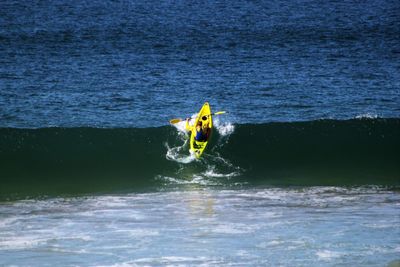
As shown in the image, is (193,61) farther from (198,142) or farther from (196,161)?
(196,161)

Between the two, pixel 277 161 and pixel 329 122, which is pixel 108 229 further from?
pixel 329 122

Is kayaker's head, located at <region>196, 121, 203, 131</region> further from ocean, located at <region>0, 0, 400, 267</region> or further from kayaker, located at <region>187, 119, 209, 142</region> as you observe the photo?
ocean, located at <region>0, 0, 400, 267</region>

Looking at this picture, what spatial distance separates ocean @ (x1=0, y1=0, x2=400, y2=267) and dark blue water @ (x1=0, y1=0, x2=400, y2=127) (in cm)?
19

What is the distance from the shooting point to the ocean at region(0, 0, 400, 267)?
21.7 m

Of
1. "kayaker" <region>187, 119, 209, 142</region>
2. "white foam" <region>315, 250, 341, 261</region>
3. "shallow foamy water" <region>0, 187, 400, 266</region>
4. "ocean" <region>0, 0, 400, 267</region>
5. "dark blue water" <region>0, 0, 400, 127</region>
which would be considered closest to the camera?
"white foam" <region>315, 250, 341, 261</region>

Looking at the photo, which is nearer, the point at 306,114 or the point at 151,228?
the point at 151,228

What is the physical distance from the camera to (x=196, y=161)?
33.3 meters

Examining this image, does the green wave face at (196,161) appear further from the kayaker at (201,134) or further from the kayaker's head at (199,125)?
the kayaker's head at (199,125)

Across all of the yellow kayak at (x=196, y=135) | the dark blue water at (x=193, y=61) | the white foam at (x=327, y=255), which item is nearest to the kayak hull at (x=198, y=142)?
the yellow kayak at (x=196, y=135)

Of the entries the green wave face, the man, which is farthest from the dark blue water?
the man

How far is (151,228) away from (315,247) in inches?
170

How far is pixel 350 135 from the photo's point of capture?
122ft

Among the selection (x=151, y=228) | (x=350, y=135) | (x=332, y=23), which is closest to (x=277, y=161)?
(x=350, y=135)

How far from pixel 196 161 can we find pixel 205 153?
974 millimetres
